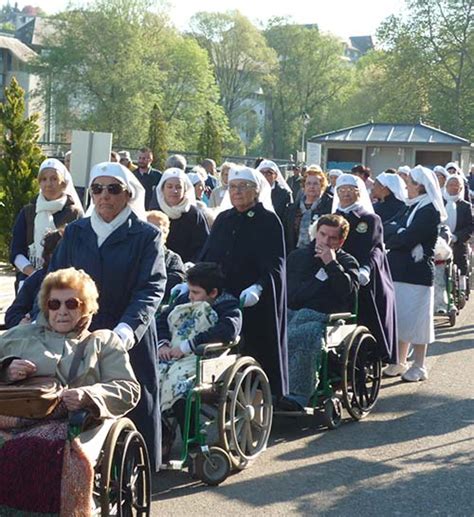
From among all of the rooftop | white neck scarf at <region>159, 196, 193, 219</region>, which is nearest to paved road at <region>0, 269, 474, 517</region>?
white neck scarf at <region>159, 196, 193, 219</region>

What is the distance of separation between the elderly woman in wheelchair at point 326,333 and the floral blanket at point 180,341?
1.19 m

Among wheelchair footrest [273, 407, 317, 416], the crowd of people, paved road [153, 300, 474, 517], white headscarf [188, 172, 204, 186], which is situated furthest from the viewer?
white headscarf [188, 172, 204, 186]

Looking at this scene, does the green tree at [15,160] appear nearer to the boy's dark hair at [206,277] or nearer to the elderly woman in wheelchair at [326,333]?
the elderly woman in wheelchair at [326,333]

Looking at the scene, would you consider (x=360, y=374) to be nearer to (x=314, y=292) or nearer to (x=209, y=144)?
(x=314, y=292)

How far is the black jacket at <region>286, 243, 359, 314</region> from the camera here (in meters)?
7.93

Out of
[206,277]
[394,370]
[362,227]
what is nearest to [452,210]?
[394,370]

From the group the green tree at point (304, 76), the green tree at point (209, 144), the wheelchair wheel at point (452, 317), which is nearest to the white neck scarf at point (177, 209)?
the wheelchair wheel at point (452, 317)

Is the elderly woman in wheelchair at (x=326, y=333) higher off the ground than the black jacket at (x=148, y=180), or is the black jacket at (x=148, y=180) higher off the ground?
the black jacket at (x=148, y=180)

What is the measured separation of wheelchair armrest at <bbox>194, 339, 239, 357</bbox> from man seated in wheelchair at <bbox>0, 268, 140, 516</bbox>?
1.29 metres

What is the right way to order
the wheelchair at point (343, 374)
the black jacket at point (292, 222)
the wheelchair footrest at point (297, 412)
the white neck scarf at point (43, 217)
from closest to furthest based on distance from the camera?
the wheelchair footrest at point (297, 412), the wheelchair at point (343, 374), the white neck scarf at point (43, 217), the black jacket at point (292, 222)

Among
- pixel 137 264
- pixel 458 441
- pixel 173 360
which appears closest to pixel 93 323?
pixel 137 264

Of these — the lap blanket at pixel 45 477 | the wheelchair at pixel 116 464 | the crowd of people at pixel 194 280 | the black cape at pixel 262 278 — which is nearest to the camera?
the lap blanket at pixel 45 477

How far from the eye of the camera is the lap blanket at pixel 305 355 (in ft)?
24.8

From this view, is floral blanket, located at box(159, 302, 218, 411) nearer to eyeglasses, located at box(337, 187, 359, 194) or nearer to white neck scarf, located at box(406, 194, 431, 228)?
eyeglasses, located at box(337, 187, 359, 194)
